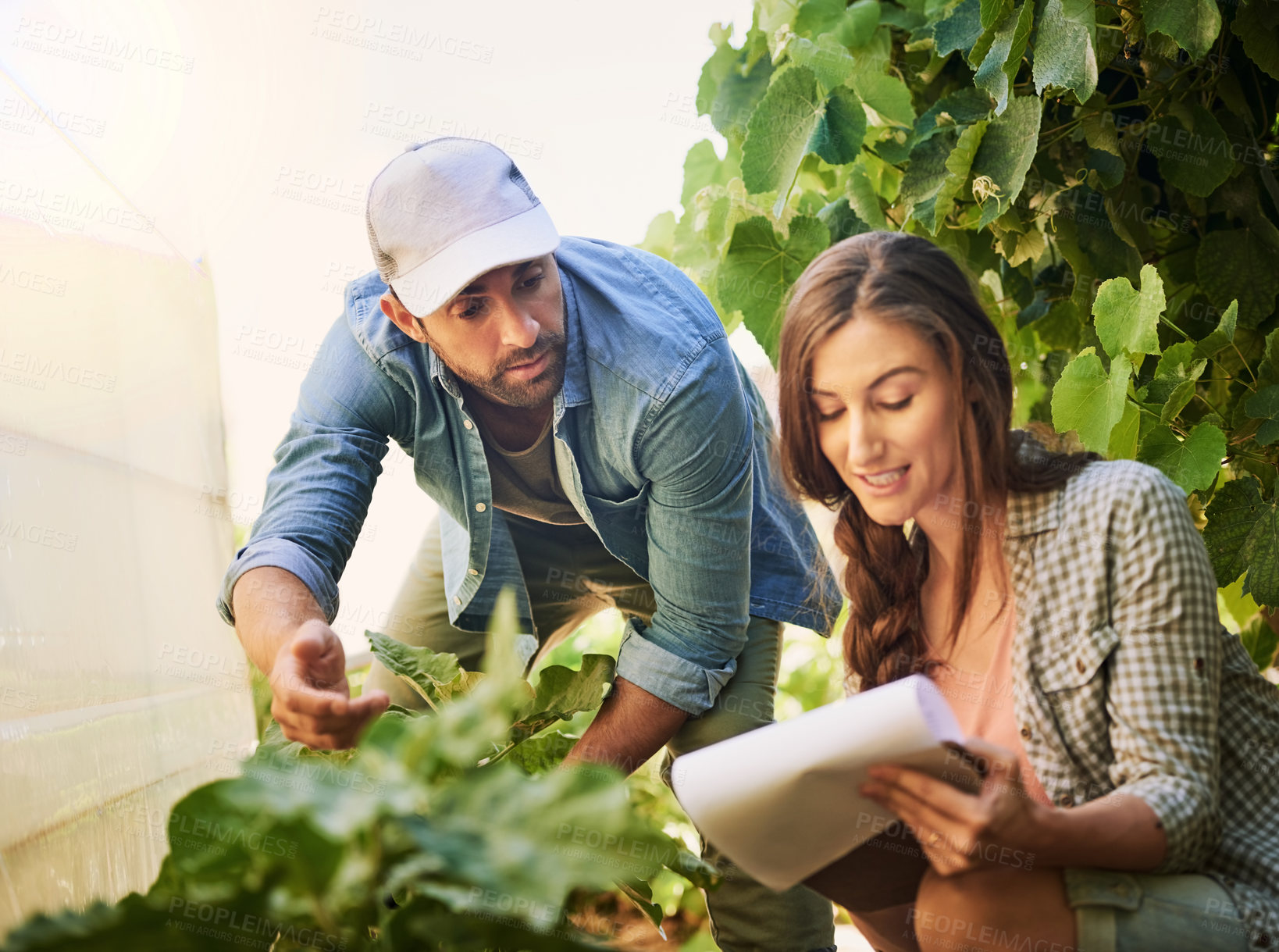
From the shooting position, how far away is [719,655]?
0.90 meters

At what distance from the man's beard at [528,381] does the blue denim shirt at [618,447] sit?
1cm

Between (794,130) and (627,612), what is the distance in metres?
0.49

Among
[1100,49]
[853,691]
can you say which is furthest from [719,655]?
[1100,49]

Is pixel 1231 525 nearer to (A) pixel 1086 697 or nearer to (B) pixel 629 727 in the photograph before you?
(A) pixel 1086 697

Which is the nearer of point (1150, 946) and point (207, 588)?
point (1150, 946)

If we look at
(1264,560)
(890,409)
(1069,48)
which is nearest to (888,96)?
(1069,48)

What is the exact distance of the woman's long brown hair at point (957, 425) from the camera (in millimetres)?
741

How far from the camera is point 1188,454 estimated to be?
865 millimetres

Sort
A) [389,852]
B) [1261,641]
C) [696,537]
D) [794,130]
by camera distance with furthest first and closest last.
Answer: [1261,641], [794,130], [696,537], [389,852]

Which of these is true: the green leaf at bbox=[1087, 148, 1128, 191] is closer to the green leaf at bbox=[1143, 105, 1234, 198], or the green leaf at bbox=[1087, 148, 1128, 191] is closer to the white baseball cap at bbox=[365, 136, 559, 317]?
the green leaf at bbox=[1143, 105, 1234, 198]

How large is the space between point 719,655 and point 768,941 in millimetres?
235

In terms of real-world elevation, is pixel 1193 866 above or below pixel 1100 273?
below

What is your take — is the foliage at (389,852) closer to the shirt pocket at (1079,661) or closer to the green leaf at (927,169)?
the shirt pocket at (1079,661)

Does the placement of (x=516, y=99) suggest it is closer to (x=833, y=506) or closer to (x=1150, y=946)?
(x=833, y=506)
